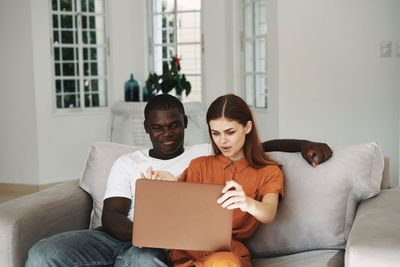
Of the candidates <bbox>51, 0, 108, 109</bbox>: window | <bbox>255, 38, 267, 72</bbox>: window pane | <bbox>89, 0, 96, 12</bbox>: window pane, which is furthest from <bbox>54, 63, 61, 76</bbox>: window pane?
<bbox>255, 38, 267, 72</bbox>: window pane

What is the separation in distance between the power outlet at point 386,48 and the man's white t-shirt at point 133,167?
7.19ft

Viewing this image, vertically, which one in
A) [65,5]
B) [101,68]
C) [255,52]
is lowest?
[101,68]

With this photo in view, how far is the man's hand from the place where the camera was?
1.99m

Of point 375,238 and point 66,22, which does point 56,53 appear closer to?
point 66,22

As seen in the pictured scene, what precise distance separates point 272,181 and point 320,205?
215mm

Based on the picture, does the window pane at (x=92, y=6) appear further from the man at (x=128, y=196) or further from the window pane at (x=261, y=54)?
the man at (x=128, y=196)

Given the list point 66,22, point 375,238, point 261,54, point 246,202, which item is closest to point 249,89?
point 261,54

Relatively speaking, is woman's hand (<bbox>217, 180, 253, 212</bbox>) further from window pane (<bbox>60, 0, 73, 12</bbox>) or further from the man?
window pane (<bbox>60, 0, 73, 12</bbox>)

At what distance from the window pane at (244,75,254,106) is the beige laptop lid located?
335 cm

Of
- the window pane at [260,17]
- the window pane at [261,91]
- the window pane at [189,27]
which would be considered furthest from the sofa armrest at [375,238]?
the window pane at [189,27]

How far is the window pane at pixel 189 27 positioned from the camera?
5512 mm

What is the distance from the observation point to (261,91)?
4.66 m

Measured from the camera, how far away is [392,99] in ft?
12.7

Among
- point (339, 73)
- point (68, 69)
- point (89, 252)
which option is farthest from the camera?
point (68, 69)
